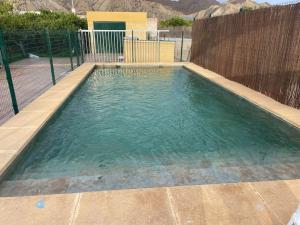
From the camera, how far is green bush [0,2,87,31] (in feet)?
47.2

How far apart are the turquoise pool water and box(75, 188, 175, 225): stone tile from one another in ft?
1.10

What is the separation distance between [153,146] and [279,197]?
6.65 feet

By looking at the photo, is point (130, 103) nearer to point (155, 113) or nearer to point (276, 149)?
point (155, 113)

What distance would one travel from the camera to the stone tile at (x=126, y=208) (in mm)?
2350

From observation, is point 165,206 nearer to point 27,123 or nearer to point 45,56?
point 27,123

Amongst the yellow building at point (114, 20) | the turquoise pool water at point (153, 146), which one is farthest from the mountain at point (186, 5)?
the turquoise pool water at point (153, 146)

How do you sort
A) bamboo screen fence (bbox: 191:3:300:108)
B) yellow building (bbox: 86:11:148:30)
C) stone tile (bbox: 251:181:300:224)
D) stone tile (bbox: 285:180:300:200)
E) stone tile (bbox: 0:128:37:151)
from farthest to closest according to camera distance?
1. yellow building (bbox: 86:11:148:30)
2. bamboo screen fence (bbox: 191:3:300:108)
3. stone tile (bbox: 0:128:37:151)
4. stone tile (bbox: 285:180:300:200)
5. stone tile (bbox: 251:181:300:224)

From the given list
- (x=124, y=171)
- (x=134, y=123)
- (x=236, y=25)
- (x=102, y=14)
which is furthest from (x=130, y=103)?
(x=102, y=14)

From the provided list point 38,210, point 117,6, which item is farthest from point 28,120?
point 117,6

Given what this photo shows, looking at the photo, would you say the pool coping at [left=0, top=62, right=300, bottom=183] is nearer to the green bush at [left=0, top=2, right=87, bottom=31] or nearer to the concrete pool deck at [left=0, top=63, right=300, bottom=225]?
the concrete pool deck at [left=0, top=63, right=300, bottom=225]

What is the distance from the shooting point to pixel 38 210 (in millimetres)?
2482

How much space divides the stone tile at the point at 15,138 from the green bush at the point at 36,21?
1211 cm

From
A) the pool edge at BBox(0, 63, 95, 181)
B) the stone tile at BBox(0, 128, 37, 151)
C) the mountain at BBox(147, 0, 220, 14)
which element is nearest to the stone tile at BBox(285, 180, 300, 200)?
the pool edge at BBox(0, 63, 95, 181)

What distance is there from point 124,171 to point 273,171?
2.02m
